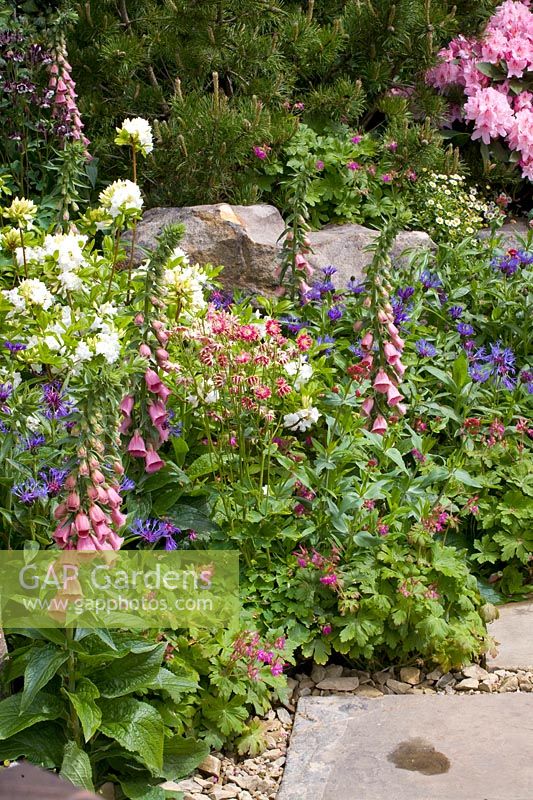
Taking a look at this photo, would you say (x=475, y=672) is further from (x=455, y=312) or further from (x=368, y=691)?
(x=455, y=312)

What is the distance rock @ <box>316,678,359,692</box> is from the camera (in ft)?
11.0

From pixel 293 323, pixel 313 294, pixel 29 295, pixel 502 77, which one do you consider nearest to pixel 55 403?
pixel 29 295

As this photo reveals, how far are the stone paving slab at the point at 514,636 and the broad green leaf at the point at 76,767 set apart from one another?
150cm

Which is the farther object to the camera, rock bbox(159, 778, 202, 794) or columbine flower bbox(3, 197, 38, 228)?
columbine flower bbox(3, 197, 38, 228)

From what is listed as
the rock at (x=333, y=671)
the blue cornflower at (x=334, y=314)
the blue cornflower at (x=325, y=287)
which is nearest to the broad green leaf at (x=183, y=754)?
the rock at (x=333, y=671)

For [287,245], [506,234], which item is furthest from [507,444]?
[506,234]

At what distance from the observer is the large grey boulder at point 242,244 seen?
529cm

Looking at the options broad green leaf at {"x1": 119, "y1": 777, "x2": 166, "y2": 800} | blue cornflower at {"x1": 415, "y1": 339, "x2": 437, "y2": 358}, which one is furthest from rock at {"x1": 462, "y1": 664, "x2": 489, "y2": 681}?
blue cornflower at {"x1": 415, "y1": 339, "x2": 437, "y2": 358}

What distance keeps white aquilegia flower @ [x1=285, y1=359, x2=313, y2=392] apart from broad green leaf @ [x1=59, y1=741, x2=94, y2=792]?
158cm

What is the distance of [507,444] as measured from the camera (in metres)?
4.14

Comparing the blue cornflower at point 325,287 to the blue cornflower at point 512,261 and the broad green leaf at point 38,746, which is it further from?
the broad green leaf at point 38,746

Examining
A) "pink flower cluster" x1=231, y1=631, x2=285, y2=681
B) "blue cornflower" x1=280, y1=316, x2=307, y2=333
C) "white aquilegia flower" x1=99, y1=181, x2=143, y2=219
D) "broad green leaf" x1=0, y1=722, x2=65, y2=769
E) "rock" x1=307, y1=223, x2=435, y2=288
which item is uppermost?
"white aquilegia flower" x1=99, y1=181, x2=143, y2=219

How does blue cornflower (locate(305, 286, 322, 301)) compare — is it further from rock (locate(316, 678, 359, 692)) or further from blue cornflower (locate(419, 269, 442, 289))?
rock (locate(316, 678, 359, 692))

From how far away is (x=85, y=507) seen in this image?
2439mm
